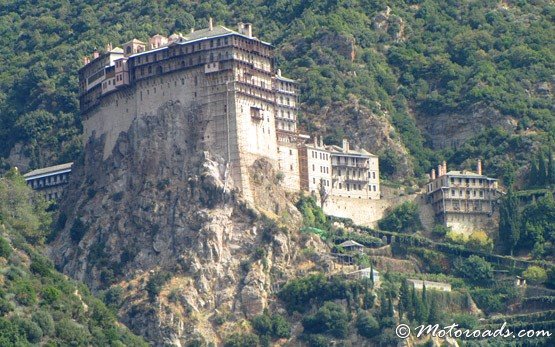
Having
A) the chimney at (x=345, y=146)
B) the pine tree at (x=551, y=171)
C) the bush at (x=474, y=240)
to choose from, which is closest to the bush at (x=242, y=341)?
the bush at (x=474, y=240)

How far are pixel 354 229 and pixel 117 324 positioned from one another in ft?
93.5

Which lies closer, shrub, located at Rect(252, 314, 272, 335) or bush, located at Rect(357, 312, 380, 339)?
shrub, located at Rect(252, 314, 272, 335)

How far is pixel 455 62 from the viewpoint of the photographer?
19962 cm

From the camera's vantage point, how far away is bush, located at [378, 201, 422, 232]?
174 m

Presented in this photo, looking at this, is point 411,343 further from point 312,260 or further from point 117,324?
point 117,324

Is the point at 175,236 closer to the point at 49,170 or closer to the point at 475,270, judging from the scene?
the point at 49,170

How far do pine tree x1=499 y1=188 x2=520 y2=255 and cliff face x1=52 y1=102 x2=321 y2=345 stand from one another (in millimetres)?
16048

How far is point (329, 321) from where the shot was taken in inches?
6240

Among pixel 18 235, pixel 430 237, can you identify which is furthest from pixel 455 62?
pixel 18 235

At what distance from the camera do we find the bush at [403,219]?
571ft

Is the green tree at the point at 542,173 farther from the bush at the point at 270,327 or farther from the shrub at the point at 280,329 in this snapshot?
the bush at the point at 270,327

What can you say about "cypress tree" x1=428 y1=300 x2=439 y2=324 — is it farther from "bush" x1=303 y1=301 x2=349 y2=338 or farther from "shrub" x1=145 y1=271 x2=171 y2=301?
"shrub" x1=145 y1=271 x2=171 y2=301

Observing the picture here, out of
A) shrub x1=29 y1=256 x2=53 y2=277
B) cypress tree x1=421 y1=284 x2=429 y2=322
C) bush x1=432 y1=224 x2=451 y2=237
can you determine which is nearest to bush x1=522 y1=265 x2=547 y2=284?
bush x1=432 y1=224 x2=451 y2=237

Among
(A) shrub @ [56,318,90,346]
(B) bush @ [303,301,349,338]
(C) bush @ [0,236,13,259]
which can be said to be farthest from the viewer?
(B) bush @ [303,301,349,338]
